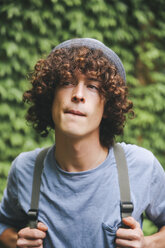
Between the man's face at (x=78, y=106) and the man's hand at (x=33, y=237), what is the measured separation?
549mm

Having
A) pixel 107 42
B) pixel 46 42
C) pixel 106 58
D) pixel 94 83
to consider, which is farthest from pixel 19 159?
pixel 107 42

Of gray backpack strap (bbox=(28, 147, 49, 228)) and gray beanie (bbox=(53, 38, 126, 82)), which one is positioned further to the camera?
gray beanie (bbox=(53, 38, 126, 82))

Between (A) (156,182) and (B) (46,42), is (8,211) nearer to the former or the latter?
(A) (156,182)

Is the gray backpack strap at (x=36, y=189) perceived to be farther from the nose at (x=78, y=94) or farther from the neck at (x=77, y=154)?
the nose at (x=78, y=94)

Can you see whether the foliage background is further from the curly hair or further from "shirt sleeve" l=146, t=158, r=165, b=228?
"shirt sleeve" l=146, t=158, r=165, b=228

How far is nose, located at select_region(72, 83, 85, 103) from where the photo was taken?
1.55 m

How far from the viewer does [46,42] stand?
342 centimetres

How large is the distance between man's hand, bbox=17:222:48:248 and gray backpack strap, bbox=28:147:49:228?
0.11 ft

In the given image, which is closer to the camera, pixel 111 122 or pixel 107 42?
pixel 111 122

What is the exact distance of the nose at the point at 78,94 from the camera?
1549mm

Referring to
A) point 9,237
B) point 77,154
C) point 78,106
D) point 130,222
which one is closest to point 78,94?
point 78,106

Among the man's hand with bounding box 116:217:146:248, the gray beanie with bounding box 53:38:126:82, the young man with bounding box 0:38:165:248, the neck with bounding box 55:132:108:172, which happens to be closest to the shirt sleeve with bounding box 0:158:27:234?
the young man with bounding box 0:38:165:248

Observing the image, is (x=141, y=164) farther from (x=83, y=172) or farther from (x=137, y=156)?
(x=83, y=172)

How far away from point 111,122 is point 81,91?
1.49ft
